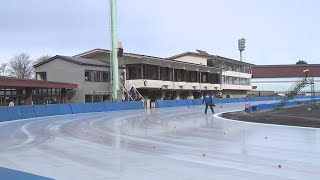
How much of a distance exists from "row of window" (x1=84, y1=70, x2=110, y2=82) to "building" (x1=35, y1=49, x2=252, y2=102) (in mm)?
127

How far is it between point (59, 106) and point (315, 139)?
2728 centimetres

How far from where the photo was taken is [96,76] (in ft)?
178

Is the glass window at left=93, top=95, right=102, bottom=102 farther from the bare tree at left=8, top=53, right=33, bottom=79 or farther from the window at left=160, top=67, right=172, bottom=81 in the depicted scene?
the bare tree at left=8, top=53, right=33, bottom=79

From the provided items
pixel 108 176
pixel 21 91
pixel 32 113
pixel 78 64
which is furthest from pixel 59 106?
pixel 108 176

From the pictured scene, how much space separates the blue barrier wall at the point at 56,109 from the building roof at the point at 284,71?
78607 mm

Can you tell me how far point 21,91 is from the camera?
4409 centimetres

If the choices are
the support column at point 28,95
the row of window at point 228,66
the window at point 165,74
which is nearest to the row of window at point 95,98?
the support column at point 28,95

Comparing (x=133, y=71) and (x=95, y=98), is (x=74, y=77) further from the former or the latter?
(x=133, y=71)

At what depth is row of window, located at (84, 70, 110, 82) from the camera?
52.9 m

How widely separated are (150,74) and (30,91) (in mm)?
22223

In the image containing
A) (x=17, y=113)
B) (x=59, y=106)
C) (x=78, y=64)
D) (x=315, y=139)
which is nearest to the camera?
(x=315, y=139)

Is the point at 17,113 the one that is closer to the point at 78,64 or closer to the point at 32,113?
the point at 32,113

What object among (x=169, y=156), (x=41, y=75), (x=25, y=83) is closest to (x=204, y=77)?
(x=41, y=75)

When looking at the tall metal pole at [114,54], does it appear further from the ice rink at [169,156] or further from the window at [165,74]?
the ice rink at [169,156]
